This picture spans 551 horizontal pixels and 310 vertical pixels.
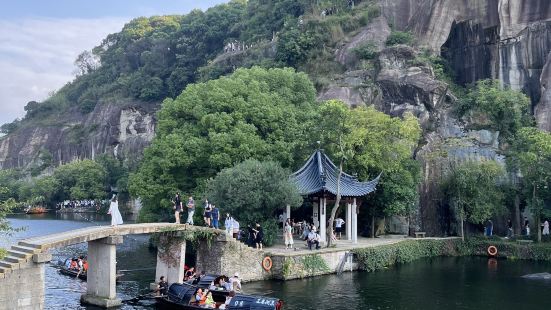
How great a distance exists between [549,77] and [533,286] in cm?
2530

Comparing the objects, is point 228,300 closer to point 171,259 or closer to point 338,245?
point 171,259

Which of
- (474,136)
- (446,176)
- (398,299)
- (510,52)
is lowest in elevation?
(398,299)

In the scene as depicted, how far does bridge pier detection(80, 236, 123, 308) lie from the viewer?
2644cm

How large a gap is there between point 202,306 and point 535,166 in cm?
2621

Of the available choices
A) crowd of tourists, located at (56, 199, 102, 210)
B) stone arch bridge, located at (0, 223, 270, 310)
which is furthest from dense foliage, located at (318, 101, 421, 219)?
crowd of tourists, located at (56, 199, 102, 210)

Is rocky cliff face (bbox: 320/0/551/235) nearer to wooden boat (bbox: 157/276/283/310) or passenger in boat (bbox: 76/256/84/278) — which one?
wooden boat (bbox: 157/276/283/310)

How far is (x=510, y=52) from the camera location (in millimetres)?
Result: 56688

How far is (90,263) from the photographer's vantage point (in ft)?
89.9

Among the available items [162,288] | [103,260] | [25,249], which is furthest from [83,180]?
[25,249]

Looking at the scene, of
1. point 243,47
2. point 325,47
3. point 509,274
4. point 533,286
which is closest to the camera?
point 533,286

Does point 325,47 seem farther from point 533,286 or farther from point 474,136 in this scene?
point 533,286

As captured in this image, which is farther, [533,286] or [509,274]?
[509,274]

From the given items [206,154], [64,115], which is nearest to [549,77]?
[206,154]

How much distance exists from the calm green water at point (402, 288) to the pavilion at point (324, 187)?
485 centimetres
